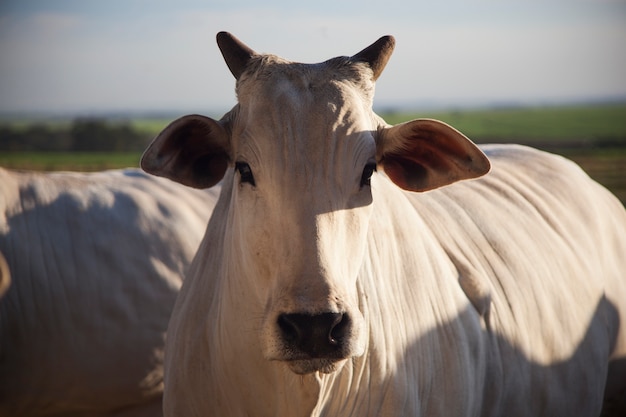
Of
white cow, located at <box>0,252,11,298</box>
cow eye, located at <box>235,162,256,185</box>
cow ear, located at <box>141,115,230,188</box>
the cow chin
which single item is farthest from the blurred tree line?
the cow chin

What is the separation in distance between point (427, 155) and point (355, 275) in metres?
0.88

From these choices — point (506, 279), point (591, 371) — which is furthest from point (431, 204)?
point (591, 371)

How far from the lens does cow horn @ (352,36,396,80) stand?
393cm

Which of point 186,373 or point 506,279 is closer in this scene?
point 186,373

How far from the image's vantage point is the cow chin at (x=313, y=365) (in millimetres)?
3162

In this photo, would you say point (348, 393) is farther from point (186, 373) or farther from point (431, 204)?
point (431, 204)

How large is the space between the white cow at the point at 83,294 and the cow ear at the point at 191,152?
2.64 metres

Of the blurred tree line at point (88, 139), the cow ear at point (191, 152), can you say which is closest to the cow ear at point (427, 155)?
the cow ear at point (191, 152)

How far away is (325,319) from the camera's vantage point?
3078 mm

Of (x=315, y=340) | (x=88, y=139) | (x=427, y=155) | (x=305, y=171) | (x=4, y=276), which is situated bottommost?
(x=88, y=139)

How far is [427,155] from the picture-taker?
4062 mm

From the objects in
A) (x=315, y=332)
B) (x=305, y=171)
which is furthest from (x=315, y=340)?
(x=305, y=171)

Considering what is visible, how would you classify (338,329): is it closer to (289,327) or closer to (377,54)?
(289,327)

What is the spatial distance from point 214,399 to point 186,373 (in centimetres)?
23
